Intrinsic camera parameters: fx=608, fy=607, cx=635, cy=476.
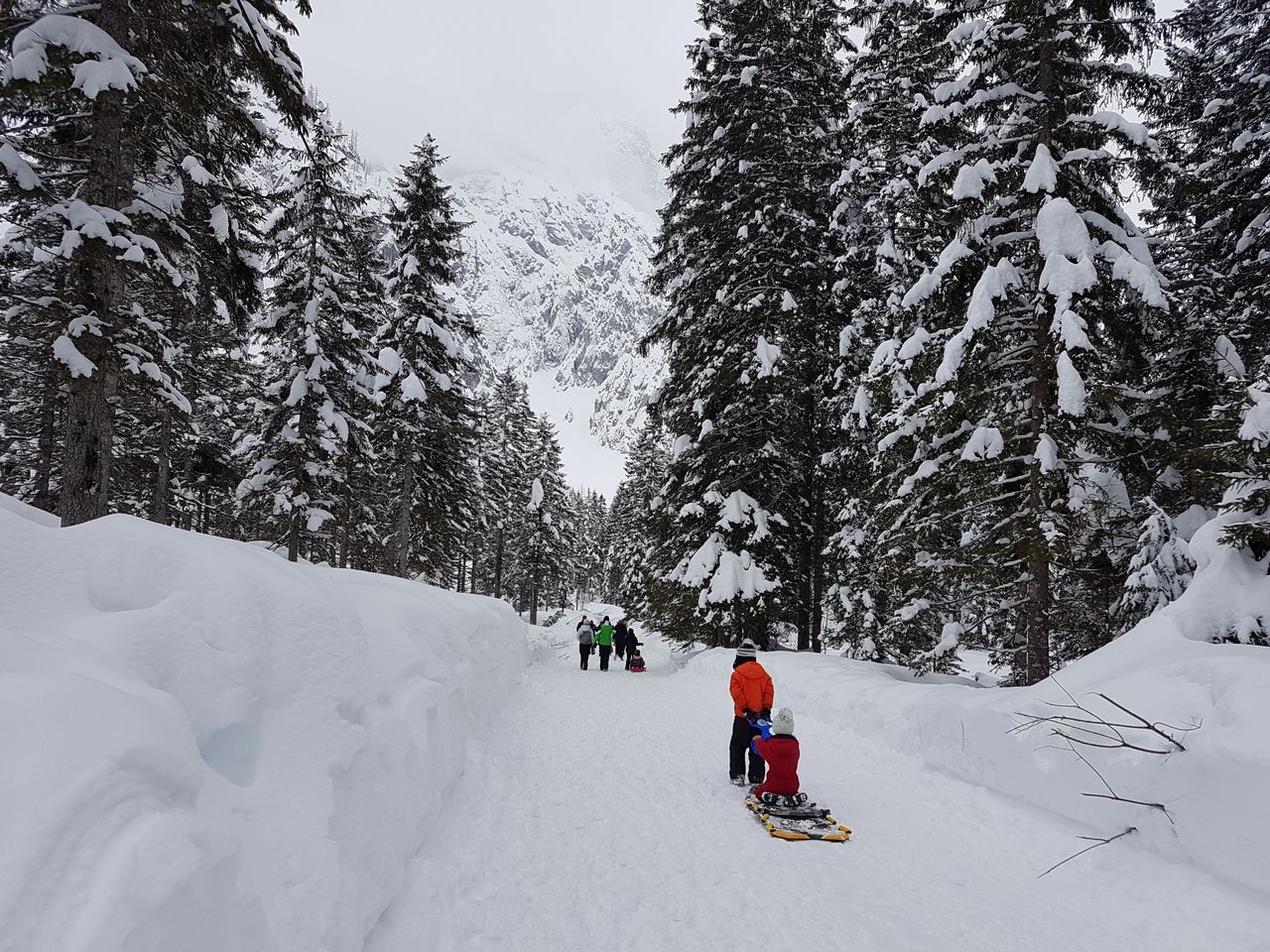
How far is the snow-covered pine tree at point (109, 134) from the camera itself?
21.3 feet

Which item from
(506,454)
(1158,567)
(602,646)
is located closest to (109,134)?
(1158,567)

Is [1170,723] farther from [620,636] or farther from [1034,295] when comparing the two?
[620,636]

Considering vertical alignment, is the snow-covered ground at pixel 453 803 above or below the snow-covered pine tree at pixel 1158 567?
below

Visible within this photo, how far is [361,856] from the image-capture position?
148 inches

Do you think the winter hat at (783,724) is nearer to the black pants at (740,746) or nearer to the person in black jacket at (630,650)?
the black pants at (740,746)

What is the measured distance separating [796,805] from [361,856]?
14.0 ft

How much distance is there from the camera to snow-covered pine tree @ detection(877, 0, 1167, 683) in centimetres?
866

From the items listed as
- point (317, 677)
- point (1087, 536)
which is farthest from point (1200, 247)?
point (317, 677)

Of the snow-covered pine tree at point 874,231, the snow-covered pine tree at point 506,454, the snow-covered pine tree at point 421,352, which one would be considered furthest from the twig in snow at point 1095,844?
the snow-covered pine tree at point 506,454

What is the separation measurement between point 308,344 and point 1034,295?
17.6 meters

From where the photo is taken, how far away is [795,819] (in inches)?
238

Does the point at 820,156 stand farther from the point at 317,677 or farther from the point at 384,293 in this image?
the point at 317,677

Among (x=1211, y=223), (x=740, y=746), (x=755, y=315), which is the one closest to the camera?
(x=740, y=746)

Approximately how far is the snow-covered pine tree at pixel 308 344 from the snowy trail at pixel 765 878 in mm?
13571
